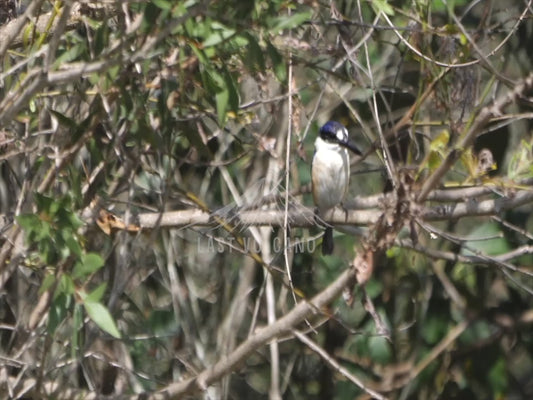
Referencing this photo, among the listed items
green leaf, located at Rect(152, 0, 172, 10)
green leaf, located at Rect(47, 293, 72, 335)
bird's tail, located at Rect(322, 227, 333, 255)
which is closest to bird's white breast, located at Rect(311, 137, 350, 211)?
bird's tail, located at Rect(322, 227, 333, 255)

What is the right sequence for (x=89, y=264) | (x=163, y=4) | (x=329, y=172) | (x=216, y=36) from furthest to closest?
(x=329, y=172)
(x=89, y=264)
(x=216, y=36)
(x=163, y=4)

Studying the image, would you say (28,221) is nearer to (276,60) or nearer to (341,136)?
(276,60)

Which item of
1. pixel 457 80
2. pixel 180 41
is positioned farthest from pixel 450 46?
pixel 180 41

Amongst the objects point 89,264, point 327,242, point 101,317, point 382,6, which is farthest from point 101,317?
point 327,242

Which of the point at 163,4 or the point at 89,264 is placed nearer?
the point at 163,4

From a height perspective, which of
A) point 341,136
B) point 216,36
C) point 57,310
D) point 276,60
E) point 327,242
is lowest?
point 327,242

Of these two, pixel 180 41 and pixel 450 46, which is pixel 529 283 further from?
pixel 180 41

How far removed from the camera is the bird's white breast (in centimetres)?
415

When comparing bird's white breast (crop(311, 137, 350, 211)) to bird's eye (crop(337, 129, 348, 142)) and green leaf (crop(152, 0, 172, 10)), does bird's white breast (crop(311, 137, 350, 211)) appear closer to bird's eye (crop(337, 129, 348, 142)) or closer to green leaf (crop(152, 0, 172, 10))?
bird's eye (crop(337, 129, 348, 142))

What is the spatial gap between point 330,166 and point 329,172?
0.09ft

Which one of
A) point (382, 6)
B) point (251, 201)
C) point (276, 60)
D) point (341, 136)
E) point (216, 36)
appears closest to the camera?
point (216, 36)

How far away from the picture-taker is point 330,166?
4367 mm

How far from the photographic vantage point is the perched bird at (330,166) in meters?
4.14

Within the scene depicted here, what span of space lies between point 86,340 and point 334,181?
1.29 meters
